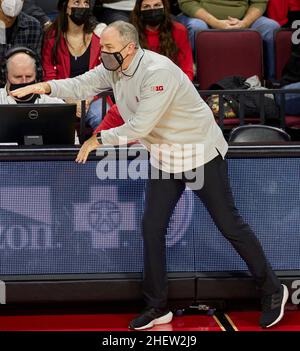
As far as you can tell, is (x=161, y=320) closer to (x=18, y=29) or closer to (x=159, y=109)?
(x=159, y=109)

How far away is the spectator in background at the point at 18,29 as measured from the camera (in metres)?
6.96

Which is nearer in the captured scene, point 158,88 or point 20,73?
point 158,88

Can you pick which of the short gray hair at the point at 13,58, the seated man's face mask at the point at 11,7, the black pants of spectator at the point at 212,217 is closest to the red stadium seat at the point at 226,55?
the seated man's face mask at the point at 11,7

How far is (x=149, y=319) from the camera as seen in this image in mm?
4875

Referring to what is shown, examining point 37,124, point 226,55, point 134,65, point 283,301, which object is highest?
point 226,55

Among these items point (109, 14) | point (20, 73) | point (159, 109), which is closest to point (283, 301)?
point (159, 109)

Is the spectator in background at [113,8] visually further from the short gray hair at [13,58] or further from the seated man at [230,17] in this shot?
the short gray hair at [13,58]

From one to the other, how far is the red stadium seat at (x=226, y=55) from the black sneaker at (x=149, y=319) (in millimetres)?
2736

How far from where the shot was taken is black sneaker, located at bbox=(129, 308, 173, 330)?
4867 millimetres

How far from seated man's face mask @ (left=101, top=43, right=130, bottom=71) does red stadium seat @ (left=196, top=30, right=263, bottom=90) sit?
2.72 metres

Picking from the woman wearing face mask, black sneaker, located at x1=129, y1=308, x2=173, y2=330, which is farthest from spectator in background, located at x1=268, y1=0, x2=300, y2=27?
black sneaker, located at x1=129, y1=308, x2=173, y2=330

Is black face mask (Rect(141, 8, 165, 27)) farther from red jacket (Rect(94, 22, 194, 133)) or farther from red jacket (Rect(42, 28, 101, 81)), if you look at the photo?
red jacket (Rect(42, 28, 101, 81))

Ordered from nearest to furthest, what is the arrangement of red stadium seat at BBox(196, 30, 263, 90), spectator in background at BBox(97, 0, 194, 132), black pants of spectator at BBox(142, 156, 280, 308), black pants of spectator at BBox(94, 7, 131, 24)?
black pants of spectator at BBox(142, 156, 280, 308)
spectator in background at BBox(97, 0, 194, 132)
red stadium seat at BBox(196, 30, 263, 90)
black pants of spectator at BBox(94, 7, 131, 24)

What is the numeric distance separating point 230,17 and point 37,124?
3.39 metres
